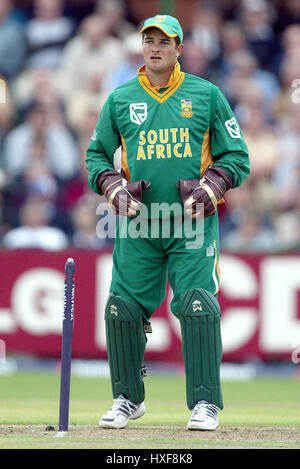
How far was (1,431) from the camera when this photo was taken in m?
5.93

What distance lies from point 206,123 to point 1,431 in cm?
211

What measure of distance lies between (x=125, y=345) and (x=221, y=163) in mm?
1199

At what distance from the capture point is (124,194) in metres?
5.94

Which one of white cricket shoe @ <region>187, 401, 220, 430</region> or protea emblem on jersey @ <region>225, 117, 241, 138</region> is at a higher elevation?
protea emblem on jersey @ <region>225, 117, 241, 138</region>

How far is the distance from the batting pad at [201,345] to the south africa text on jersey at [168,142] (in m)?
0.79

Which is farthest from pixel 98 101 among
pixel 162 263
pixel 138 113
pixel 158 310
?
pixel 162 263

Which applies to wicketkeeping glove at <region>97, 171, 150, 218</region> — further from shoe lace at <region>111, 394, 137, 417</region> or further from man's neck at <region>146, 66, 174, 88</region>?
shoe lace at <region>111, 394, 137, 417</region>

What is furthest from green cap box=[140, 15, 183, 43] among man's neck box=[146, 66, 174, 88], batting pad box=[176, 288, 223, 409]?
batting pad box=[176, 288, 223, 409]

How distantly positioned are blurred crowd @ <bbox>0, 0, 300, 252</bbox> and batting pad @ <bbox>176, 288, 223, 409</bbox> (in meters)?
4.70

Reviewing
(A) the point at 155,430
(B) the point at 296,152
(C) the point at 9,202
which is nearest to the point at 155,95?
(A) the point at 155,430

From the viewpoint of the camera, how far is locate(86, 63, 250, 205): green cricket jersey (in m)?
5.99

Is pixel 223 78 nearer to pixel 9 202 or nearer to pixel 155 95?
pixel 9 202

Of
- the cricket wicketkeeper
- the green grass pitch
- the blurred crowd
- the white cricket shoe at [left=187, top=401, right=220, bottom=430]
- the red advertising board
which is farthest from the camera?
the blurred crowd
